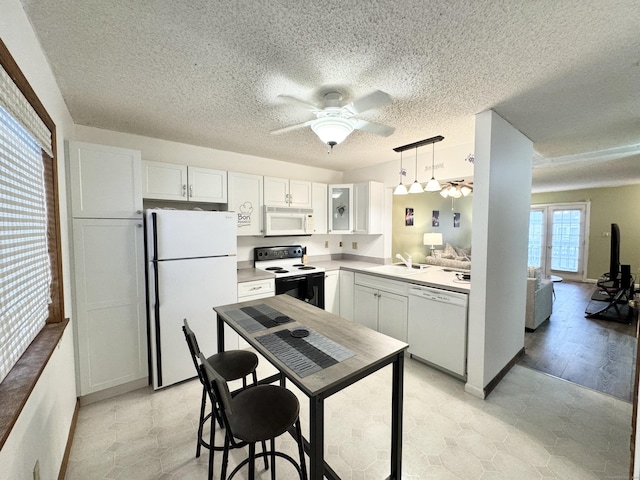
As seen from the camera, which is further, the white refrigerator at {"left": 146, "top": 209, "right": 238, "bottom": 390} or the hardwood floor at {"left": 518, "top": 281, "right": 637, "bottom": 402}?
the hardwood floor at {"left": 518, "top": 281, "right": 637, "bottom": 402}

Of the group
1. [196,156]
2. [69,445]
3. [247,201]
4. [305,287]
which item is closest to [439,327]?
[305,287]

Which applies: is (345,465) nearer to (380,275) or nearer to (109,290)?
(380,275)

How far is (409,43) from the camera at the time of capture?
136cm

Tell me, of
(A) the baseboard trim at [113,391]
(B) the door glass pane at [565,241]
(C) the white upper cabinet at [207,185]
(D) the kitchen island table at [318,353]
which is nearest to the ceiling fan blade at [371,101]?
(D) the kitchen island table at [318,353]

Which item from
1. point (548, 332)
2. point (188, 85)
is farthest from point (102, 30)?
point (548, 332)

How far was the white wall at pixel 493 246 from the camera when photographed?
2191 millimetres

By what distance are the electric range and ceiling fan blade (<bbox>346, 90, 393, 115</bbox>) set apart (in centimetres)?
205

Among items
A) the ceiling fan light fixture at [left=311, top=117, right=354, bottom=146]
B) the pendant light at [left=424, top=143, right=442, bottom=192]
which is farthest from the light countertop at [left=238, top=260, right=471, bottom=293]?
the ceiling fan light fixture at [left=311, top=117, right=354, bottom=146]

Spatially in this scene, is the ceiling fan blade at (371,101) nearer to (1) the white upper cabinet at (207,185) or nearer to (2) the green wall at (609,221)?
(1) the white upper cabinet at (207,185)

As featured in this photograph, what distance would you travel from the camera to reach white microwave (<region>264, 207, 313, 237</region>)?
337cm

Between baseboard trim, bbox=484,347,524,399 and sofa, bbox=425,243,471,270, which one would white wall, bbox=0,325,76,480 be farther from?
sofa, bbox=425,243,471,270

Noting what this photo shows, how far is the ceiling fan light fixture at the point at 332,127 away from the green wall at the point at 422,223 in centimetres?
294

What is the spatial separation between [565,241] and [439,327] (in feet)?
22.9

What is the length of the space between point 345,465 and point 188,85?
2.64 meters
